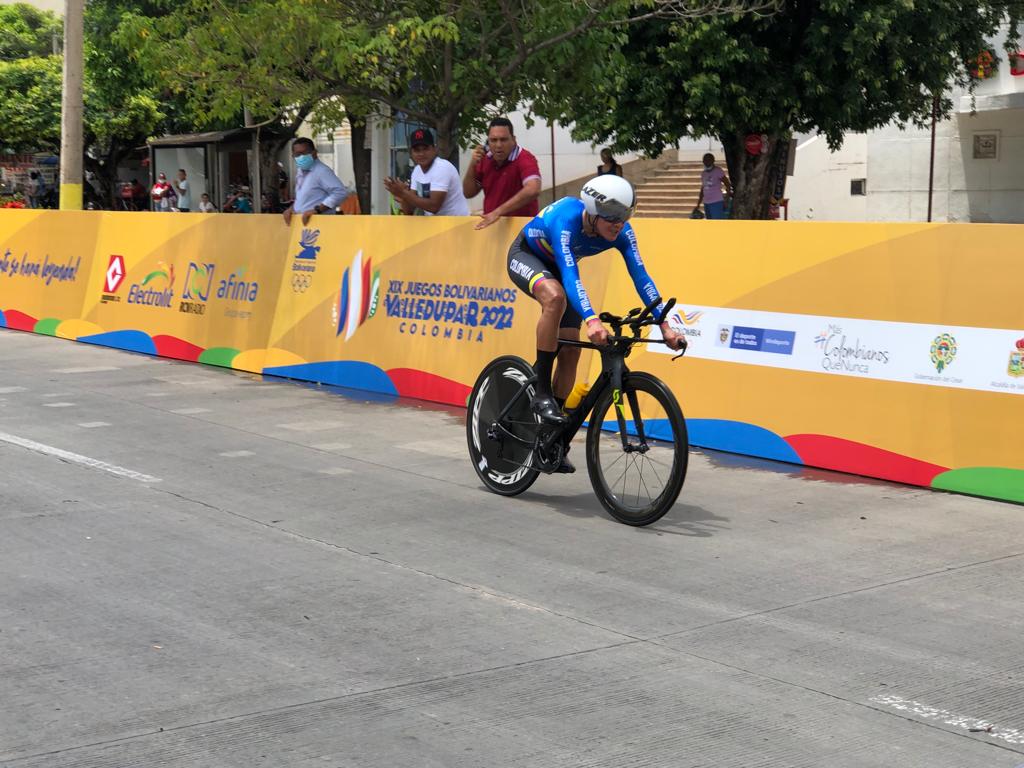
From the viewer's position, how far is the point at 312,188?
1361 cm

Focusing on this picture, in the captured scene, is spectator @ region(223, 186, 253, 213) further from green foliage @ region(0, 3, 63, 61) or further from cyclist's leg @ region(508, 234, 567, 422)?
cyclist's leg @ region(508, 234, 567, 422)

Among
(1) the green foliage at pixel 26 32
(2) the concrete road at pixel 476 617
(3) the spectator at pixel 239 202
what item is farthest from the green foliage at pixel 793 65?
(1) the green foliage at pixel 26 32

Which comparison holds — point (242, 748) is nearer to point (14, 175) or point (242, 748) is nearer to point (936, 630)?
point (936, 630)

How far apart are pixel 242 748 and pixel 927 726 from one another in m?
2.26

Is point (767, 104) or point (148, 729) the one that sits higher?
point (767, 104)

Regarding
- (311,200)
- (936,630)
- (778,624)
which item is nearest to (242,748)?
(778,624)

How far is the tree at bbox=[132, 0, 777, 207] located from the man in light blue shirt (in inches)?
37.2

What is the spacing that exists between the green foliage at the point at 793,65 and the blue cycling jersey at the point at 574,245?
46.0 feet

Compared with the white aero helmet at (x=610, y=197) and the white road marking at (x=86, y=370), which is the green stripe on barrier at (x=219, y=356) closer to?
the white road marking at (x=86, y=370)

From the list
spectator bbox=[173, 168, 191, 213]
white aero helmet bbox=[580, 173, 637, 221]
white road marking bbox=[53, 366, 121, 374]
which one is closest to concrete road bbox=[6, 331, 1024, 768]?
white aero helmet bbox=[580, 173, 637, 221]

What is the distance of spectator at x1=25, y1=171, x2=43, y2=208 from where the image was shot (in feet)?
142

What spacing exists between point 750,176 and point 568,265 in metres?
17.3

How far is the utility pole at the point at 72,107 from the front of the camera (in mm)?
18516

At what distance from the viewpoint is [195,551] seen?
267 inches
